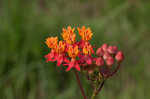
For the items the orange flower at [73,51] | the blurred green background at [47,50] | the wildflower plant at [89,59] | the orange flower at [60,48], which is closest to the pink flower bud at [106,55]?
the wildflower plant at [89,59]

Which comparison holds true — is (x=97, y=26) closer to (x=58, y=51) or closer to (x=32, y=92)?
(x=32, y=92)

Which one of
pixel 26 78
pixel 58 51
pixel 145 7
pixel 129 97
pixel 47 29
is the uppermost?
pixel 145 7

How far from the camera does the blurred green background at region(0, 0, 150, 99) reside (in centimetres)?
585

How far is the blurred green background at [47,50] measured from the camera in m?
5.85

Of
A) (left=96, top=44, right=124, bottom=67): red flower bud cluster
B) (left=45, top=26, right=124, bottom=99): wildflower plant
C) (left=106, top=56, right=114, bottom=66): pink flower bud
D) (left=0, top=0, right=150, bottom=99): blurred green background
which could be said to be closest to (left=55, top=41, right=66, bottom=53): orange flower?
(left=45, top=26, right=124, bottom=99): wildflower plant

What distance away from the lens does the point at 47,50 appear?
6.20 m

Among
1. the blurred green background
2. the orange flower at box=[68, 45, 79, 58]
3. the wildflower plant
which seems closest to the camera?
the wildflower plant

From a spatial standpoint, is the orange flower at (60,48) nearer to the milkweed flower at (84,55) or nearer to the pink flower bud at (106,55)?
the milkweed flower at (84,55)

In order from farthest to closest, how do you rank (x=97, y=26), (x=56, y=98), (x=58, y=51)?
(x=97, y=26), (x=56, y=98), (x=58, y=51)

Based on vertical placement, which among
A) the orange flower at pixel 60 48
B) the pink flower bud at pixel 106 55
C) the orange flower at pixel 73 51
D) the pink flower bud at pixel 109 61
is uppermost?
the orange flower at pixel 60 48

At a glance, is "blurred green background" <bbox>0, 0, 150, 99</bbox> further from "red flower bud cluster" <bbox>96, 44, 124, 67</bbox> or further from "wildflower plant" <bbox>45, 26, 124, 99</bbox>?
"red flower bud cluster" <bbox>96, 44, 124, 67</bbox>

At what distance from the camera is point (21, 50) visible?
20.3 ft

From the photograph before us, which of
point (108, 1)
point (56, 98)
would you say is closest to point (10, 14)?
point (56, 98)

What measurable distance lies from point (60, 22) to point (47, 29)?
1.31 feet
